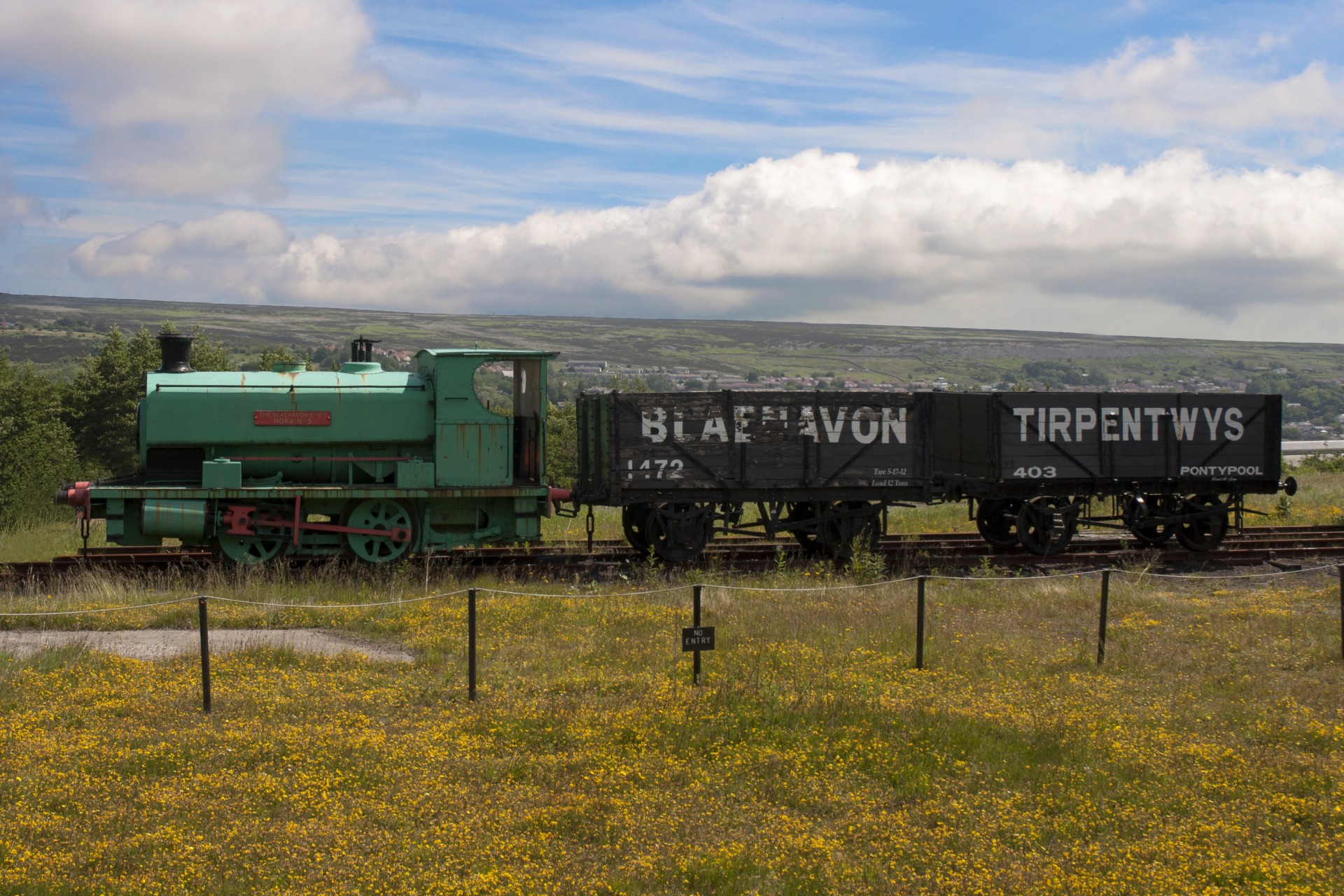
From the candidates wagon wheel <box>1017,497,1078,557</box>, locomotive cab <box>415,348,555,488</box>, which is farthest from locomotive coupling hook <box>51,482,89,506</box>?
wagon wheel <box>1017,497,1078,557</box>

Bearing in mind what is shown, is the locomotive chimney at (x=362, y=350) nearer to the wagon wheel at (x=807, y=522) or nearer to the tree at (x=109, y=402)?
the wagon wheel at (x=807, y=522)

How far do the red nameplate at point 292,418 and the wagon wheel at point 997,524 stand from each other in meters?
11.1

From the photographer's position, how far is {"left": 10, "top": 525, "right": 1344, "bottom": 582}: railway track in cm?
1553

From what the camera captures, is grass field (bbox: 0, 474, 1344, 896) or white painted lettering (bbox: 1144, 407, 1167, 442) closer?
grass field (bbox: 0, 474, 1344, 896)

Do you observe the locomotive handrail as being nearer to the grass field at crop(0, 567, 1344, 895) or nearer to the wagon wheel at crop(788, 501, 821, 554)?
the grass field at crop(0, 567, 1344, 895)

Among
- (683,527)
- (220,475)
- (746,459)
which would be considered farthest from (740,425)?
(220,475)

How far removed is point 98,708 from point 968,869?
23.4 feet

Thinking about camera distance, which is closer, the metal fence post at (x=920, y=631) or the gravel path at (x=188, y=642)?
the metal fence post at (x=920, y=631)

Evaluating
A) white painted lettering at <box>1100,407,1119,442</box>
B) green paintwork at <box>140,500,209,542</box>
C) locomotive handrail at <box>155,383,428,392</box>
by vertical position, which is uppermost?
locomotive handrail at <box>155,383,428,392</box>

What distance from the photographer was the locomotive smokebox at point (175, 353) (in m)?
15.6

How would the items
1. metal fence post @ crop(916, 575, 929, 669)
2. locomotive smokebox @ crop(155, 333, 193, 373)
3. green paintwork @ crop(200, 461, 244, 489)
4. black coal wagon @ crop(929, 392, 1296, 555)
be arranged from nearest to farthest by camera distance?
metal fence post @ crop(916, 575, 929, 669), green paintwork @ crop(200, 461, 244, 489), locomotive smokebox @ crop(155, 333, 193, 373), black coal wagon @ crop(929, 392, 1296, 555)

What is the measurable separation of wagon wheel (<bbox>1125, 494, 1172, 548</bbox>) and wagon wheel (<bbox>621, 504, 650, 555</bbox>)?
8.42 meters

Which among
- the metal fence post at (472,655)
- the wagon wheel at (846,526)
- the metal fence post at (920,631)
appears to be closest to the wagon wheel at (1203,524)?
the wagon wheel at (846,526)

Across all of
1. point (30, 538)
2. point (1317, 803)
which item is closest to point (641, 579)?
point (1317, 803)
